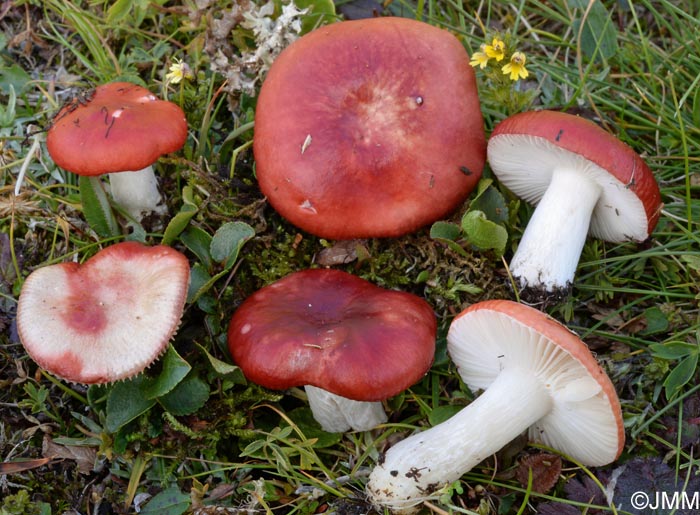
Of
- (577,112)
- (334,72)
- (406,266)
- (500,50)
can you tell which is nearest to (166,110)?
(334,72)

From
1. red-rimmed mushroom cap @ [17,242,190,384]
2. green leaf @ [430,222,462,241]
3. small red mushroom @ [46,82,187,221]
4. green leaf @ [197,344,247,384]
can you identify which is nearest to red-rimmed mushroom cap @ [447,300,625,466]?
green leaf @ [430,222,462,241]

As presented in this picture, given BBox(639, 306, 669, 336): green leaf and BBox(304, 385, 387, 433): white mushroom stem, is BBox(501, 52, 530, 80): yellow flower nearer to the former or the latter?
BBox(639, 306, 669, 336): green leaf

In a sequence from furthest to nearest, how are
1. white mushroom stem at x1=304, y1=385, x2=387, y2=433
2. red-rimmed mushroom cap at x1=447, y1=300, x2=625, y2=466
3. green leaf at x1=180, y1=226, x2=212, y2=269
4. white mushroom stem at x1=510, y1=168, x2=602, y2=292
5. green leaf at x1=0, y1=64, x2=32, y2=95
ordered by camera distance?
1. green leaf at x1=0, y1=64, x2=32, y2=95
2. green leaf at x1=180, y1=226, x2=212, y2=269
3. white mushroom stem at x1=510, y1=168, x2=602, y2=292
4. white mushroom stem at x1=304, y1=385, x2=387, y2=433
5. red-rimmed mushroom cap at x1=447, y1=300, x2=625, y2=466

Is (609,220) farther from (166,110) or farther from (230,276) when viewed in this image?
(166,110)

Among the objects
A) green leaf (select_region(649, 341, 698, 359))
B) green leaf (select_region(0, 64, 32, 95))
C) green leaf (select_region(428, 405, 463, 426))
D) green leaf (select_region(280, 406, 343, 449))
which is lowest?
green leaf (select_region(280, 406, 343, 449))

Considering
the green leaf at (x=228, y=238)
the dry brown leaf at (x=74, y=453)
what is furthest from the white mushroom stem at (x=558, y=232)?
the dry brown leaf at (x=74, y=453)

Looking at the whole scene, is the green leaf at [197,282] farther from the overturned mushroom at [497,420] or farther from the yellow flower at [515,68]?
the yellow flower at [515,68]

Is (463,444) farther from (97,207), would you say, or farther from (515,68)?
(97,207)
